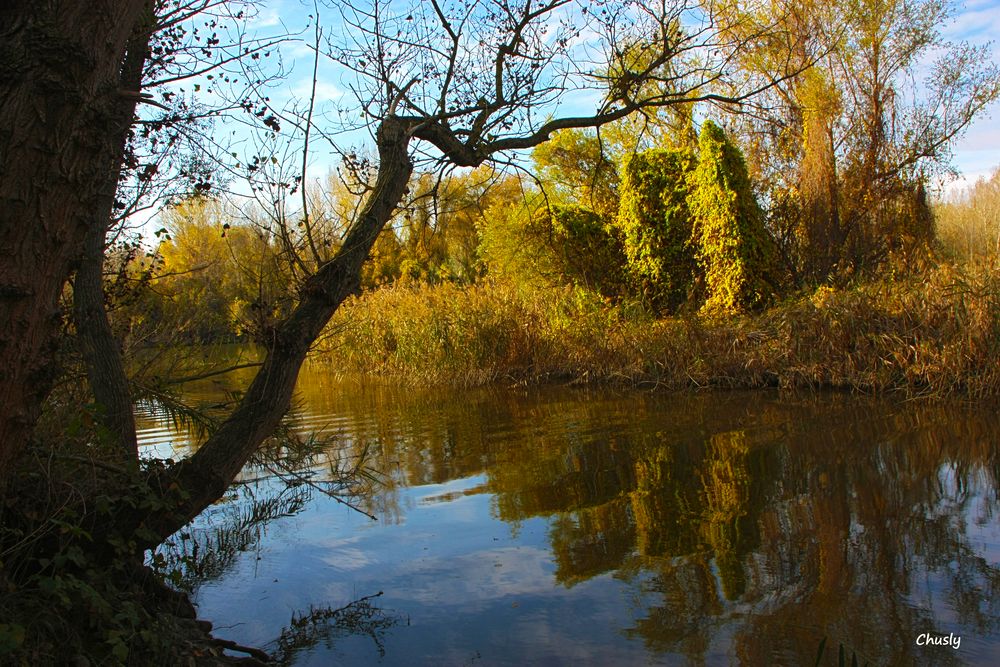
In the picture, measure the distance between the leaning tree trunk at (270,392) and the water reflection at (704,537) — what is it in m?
0.93

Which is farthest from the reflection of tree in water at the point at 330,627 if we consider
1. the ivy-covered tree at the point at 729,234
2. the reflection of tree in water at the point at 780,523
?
the ivy-covered tree at the point at 729,234

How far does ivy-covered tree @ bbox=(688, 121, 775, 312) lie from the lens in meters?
14.4

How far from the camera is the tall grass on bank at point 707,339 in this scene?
10.0 meters

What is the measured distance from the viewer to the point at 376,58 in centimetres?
Result: 495

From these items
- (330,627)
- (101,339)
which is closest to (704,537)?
(330,627)

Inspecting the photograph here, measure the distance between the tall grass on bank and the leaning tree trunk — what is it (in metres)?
6.24

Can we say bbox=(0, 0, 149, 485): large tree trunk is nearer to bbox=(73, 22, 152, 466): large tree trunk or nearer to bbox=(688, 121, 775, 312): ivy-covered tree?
bbox=(73, 22, 152, 466): large tree trunk

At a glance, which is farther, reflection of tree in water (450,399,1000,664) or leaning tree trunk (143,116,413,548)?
leaning tree trunk (143,116,413,548)

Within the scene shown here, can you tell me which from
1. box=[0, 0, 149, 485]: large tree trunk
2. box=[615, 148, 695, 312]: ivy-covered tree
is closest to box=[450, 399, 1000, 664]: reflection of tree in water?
box=[0, 0, 149, 485]: large tree trunk

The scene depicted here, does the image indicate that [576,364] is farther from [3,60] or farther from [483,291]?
[3,60]

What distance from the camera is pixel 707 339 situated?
491 inches

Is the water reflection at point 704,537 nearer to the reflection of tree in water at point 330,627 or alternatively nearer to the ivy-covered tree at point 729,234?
the reflection of tree in water at point 330,627

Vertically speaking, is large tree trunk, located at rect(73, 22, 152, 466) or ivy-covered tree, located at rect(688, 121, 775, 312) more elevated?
ivy-covered tree, located at rect(688, 121, 775, 312)

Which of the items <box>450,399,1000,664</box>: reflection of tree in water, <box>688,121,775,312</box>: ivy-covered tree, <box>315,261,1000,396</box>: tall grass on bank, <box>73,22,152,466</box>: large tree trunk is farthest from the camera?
<box>688,121,775,312</box>: ivy-covered tree
